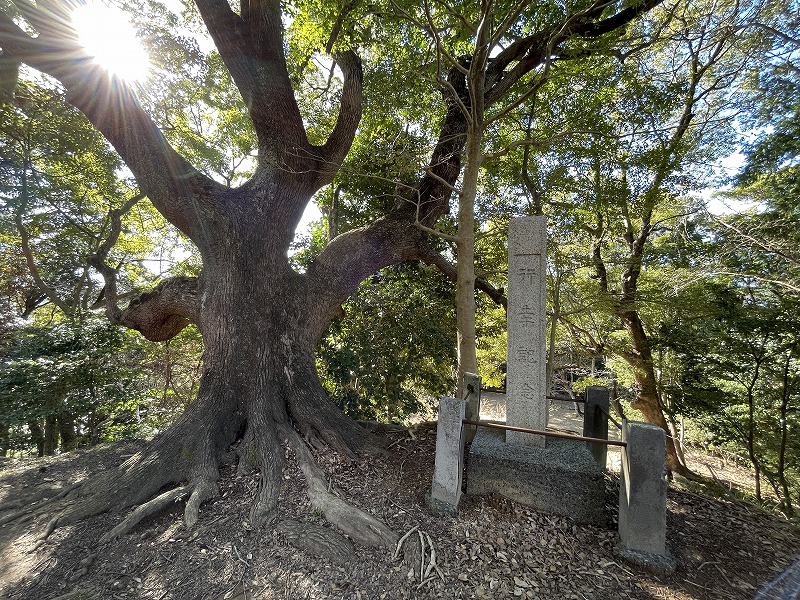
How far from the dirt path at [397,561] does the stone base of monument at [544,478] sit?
0.37 ft

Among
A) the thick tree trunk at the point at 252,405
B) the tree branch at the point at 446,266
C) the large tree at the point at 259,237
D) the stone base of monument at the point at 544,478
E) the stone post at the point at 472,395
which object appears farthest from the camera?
the tree branch at the point at 446,266

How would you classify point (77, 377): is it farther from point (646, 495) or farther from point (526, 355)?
point (646, 495)

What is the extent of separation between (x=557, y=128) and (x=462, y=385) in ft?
16.1

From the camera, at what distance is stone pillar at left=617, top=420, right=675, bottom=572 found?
7.81 ft

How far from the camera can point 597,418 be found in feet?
12.5

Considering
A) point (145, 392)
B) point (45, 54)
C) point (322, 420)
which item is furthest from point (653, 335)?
point (145, 392)

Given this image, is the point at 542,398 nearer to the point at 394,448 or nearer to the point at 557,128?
the point at 394,448

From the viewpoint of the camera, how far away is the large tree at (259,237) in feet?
10.8

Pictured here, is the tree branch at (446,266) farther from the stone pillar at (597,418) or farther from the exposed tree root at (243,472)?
the exposed tree root at (243,472)

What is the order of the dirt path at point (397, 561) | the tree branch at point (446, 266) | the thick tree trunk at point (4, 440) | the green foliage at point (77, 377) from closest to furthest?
the dirt path at point (397, 561) → the tree branch at point (446, 266) → the green foliage at point (77, 377) → the thick tree trunk at point (4, 440)

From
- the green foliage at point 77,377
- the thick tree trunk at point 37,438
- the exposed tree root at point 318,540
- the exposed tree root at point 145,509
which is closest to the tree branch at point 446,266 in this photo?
the exposed tree root at point 318,540

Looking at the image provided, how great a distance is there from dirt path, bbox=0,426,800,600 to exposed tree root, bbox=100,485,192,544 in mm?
68

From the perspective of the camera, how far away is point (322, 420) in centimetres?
381

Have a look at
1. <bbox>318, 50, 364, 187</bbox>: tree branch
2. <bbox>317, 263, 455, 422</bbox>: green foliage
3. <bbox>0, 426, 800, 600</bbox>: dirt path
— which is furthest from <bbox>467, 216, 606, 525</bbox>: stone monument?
<bbox>318, 50, 364, 187</bbox>: tree branch
